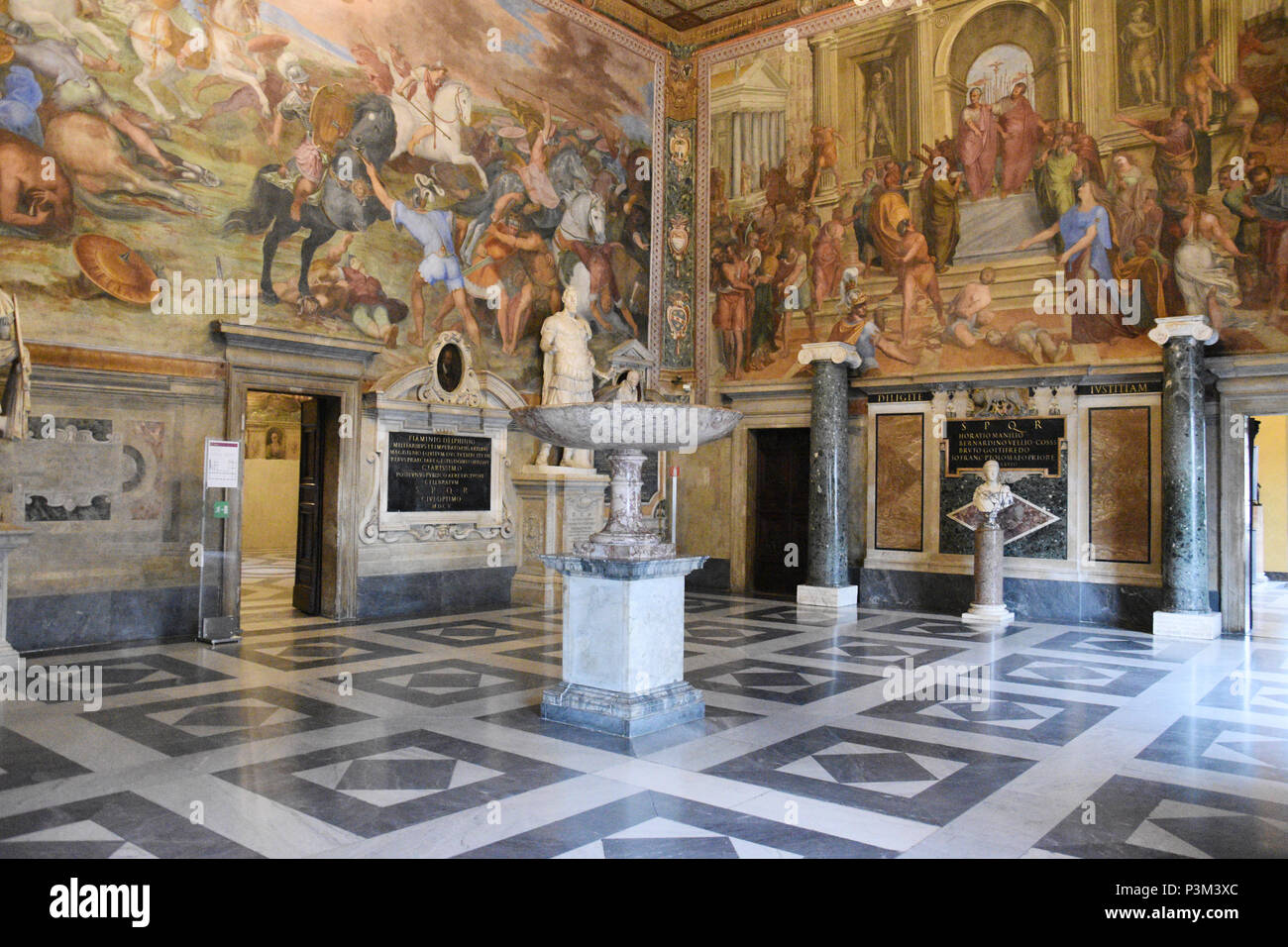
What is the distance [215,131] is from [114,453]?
3169 millimetres

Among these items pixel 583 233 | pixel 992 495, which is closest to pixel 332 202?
pixel 583 233

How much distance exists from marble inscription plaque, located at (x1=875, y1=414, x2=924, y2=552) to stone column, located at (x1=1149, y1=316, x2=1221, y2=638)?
285 cm

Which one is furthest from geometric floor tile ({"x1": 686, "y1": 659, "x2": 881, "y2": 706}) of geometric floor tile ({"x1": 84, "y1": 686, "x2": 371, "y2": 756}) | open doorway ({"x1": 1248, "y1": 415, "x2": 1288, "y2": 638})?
open doorway ({"x1": 1248, "y1": 415, "x2": 1288, "y2": 638})

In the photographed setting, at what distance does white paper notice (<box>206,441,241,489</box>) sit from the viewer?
8562mm

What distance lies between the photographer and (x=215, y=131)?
9117 millimetres

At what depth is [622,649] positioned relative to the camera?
5.50m

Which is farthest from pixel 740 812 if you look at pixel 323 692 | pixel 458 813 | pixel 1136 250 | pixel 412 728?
pixel 1136 250

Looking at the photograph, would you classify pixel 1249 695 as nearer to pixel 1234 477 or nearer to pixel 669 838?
pixel 1234 477

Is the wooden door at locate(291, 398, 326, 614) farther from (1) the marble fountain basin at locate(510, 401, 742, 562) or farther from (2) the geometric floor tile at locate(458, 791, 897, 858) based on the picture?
(2) the geometric floor tile at locate(458, 791, 897, 858)

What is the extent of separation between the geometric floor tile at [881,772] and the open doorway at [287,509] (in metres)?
6.47

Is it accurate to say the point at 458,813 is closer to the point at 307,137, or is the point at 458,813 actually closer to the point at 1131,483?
the point at 307,137

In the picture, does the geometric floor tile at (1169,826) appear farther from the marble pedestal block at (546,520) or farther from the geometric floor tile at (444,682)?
the marble pedestal block at (546,520)

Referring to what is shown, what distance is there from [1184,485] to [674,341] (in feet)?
22.6

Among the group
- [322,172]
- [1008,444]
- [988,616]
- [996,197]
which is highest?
[996,197]
